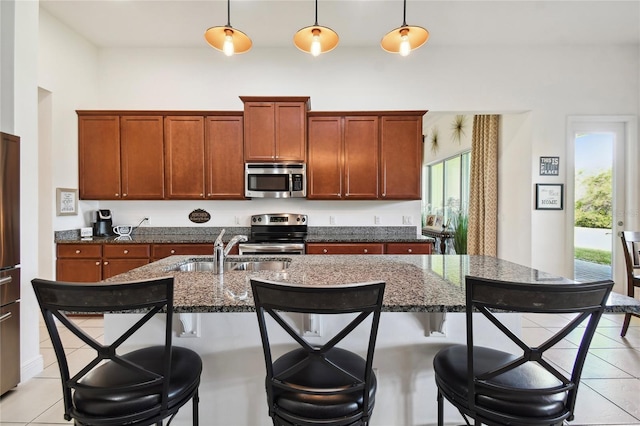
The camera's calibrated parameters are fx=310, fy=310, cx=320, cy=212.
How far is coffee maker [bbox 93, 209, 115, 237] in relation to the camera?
3.98 metres

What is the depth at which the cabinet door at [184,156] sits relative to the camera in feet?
13.0

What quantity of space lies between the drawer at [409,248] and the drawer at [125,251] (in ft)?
9.50

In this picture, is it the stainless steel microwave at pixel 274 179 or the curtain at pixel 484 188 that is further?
the curtain at pixel 484 188

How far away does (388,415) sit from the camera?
163 cm

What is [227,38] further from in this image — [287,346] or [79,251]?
[79,251]

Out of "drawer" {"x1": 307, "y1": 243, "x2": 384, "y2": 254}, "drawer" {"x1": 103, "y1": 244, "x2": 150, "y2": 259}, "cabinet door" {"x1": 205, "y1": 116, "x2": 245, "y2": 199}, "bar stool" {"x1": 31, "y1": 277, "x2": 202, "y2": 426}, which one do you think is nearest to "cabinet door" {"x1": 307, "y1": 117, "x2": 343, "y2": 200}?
"drawer" {"x1": 307, "y1": 243, "x2": 384, "y2": 254}

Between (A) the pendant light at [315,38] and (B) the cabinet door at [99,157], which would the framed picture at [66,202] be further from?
(A) the pendant light at [315,38]

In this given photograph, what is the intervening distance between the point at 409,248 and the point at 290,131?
2066 millimetres

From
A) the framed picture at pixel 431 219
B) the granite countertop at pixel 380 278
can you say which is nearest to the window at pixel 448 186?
the framed picture at pixel 431 219

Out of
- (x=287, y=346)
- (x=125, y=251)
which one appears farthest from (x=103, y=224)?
(x=287, y=346)

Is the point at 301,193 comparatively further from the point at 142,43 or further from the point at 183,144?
the point at 142,43

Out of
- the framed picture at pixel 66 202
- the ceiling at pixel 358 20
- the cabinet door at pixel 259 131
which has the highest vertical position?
the ceiling at pixel 358 20

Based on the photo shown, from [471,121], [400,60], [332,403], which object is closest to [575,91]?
[471,121]

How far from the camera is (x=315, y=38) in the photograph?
1969 mm
